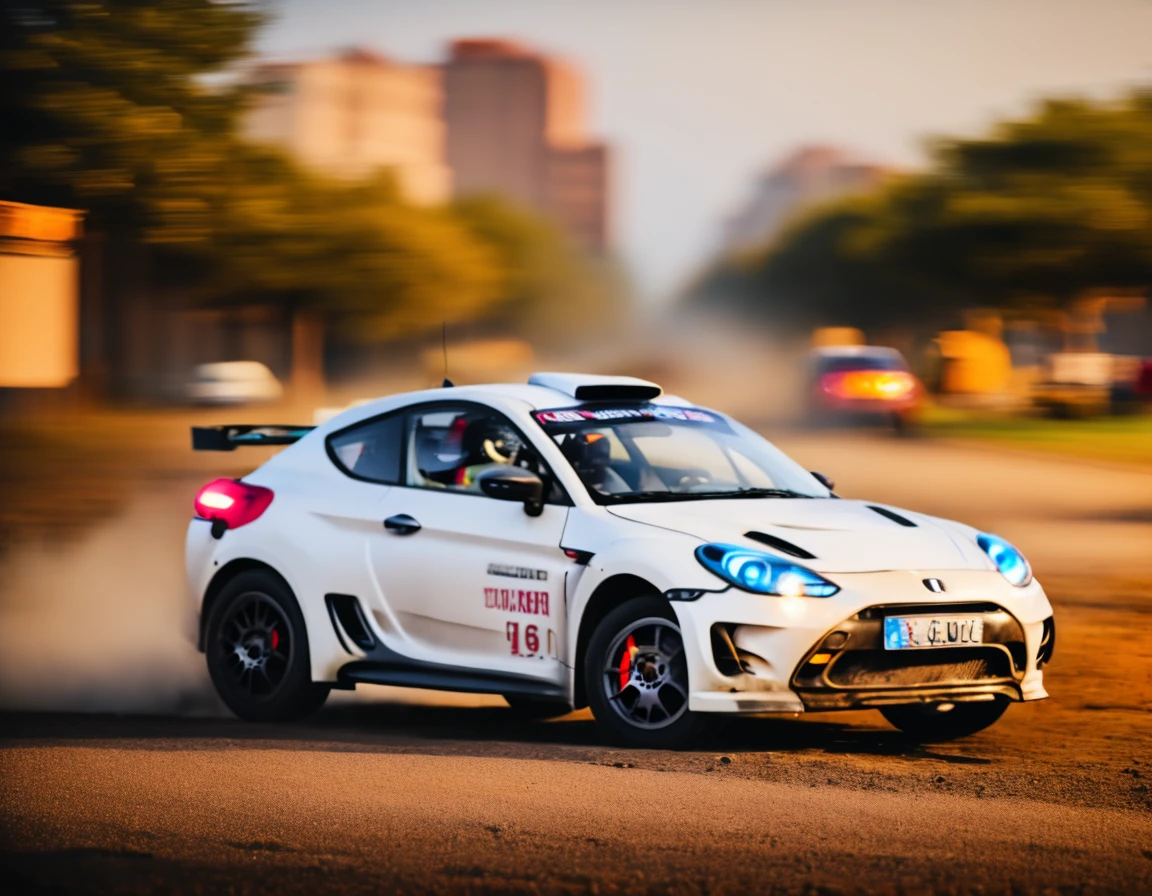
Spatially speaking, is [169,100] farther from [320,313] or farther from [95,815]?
[95,815]

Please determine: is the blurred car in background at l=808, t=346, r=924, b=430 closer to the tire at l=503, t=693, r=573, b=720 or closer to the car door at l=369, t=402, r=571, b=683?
the tire at l=503, t=693, r=573, b=720

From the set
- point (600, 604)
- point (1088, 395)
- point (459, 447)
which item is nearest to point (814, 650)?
point (600, 604)

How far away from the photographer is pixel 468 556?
822cm

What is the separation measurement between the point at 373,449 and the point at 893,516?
2342mm

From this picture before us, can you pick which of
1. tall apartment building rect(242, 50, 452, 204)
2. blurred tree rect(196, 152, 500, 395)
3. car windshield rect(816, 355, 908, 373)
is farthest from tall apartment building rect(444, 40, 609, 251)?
car windshield rect(816, 355, 908, 373)

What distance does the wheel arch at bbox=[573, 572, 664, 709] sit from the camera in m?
7.68

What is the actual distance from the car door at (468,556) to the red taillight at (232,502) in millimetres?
802

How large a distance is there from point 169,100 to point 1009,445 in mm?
15728

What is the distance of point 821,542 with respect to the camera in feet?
25.0

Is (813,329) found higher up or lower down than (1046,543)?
higher up

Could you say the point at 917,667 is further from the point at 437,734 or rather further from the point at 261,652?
the point at 261,652

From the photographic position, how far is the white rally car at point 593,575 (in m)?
7.38

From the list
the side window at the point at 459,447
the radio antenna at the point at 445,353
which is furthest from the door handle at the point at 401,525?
the radio antenna at the point at 445,353

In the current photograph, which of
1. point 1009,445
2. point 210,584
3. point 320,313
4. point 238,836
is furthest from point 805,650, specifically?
point 320,313
